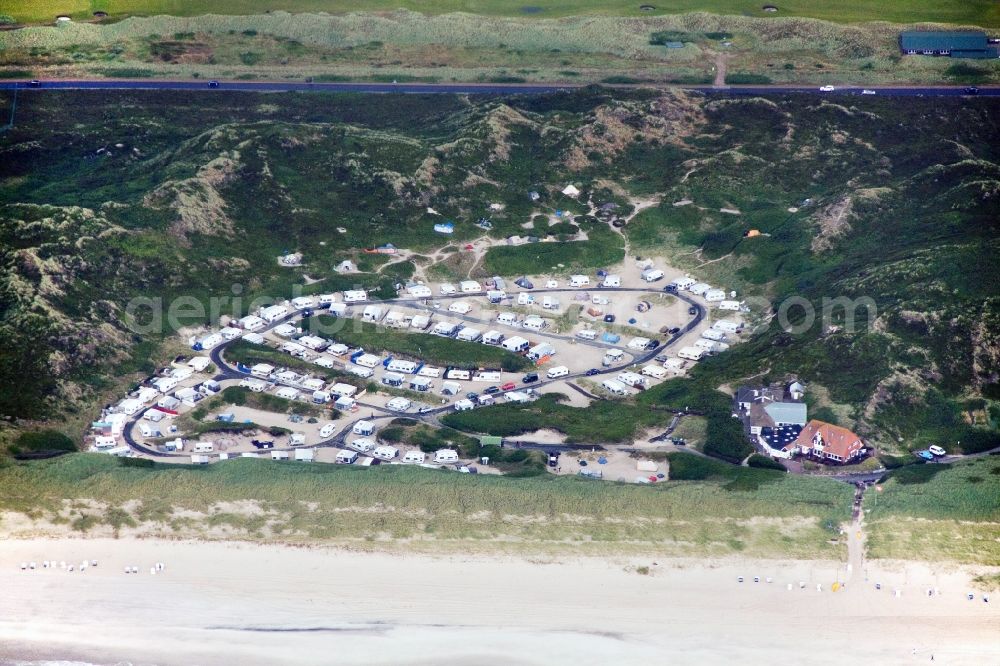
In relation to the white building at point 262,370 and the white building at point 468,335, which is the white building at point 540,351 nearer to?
the white building at point 468,335

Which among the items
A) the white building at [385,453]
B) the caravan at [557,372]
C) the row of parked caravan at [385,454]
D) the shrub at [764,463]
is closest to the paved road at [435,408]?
the caravan at [557,372]

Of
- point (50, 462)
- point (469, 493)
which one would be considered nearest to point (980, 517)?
point (469, 493)

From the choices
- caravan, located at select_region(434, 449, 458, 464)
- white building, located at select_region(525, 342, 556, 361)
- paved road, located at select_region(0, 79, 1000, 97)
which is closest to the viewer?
caravan, located at select_region(434, 449, 458, 464)

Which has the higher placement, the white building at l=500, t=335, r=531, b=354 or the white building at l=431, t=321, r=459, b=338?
the white building at l=431, t=321, r=459, b=338

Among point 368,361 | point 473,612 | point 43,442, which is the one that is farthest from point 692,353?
point 43,442

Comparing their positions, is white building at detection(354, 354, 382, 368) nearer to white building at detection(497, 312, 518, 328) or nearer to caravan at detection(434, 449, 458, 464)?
white building at detection(497, 312, 518, 328)

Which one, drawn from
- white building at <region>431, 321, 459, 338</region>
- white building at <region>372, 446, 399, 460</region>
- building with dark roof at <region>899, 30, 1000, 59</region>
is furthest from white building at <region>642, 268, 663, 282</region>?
building with dark roof at <region>899, 30, 1000, 59</region>

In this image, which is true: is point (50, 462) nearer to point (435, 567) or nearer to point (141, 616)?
point (141, 616)
